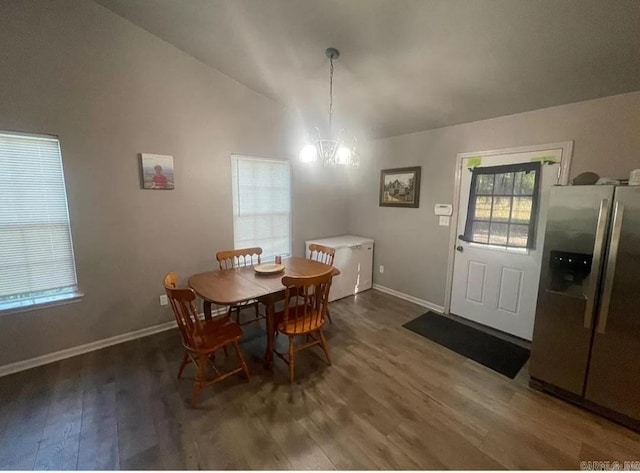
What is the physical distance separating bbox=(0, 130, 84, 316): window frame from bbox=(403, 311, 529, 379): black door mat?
3.41 metres

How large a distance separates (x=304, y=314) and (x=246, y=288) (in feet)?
1.82

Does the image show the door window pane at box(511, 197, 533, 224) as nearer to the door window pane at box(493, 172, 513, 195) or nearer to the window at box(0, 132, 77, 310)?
the door window pane at box(493, 172, 513, 195)

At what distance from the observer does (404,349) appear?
2627 mm

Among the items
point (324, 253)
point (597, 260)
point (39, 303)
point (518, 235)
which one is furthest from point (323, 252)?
point (39, 303)

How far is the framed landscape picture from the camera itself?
3.60 meters

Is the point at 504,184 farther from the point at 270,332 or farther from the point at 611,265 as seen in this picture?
the point at 270,332

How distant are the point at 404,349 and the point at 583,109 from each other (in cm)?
270

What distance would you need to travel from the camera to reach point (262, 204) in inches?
142

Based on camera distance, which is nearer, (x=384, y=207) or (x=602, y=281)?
(x=602, y=281)

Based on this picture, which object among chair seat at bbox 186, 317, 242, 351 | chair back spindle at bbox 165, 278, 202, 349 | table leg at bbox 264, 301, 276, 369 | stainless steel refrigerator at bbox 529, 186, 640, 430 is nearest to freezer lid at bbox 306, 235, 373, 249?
table leg at bbox 264, 301, 276, 369

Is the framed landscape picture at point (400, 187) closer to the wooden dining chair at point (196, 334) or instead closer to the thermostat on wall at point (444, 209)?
the thermostat on wall at point (444, 209)

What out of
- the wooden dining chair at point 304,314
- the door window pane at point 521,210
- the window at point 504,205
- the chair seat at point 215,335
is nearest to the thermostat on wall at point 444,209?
the window at point 504,205

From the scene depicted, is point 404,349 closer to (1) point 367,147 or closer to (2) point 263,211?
(2) point 263,211

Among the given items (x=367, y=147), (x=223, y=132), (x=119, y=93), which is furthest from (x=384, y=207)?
(x=119, y=93)
